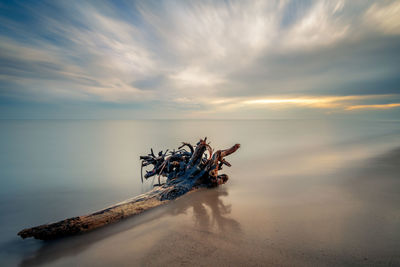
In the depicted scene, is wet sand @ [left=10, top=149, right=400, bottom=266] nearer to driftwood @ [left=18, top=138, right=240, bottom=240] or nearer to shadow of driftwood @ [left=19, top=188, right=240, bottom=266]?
shadow of driftwood @ [left=19, top=188, right=240, bottom=266]

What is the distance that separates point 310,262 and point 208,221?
1.78 metres

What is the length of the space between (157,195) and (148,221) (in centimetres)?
74

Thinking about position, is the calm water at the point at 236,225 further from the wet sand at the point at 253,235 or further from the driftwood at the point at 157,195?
the driftwood at the point at 157,195

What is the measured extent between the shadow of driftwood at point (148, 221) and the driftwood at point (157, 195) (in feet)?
0.43

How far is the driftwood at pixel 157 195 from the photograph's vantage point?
297cm

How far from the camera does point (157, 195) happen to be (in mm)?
4289

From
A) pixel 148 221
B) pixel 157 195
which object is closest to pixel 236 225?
pixel 148 221

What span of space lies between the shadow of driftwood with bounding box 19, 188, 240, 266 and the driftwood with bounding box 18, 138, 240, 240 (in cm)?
13

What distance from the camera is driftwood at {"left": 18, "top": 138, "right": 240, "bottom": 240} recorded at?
297 cm

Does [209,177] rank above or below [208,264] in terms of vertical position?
above

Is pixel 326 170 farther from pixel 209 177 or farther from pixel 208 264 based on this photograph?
pixel 208 264

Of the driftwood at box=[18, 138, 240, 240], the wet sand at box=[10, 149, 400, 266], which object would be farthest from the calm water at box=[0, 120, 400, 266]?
the driftwood at box=[18, 138, 240, 240]

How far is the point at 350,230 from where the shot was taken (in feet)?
9.71

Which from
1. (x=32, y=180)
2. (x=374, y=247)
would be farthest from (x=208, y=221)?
(x=32, y=180)
